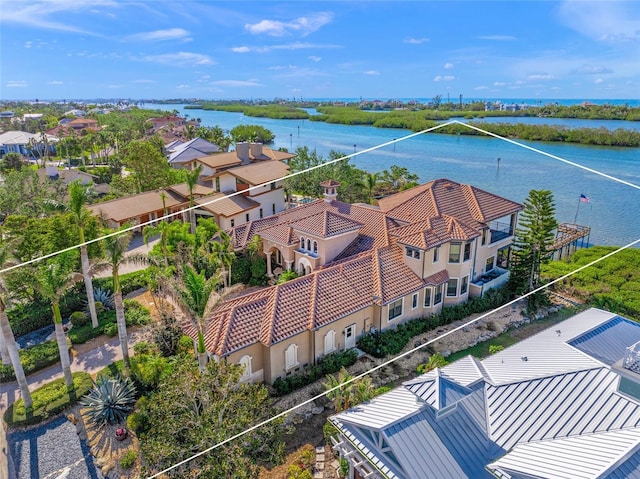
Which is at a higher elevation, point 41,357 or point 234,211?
point 234,211

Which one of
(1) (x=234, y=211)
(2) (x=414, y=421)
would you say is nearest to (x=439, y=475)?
(2) (x=414, y=421)

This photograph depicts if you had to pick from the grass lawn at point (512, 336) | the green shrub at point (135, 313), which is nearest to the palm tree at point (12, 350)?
the green shrub at point (135, 313)

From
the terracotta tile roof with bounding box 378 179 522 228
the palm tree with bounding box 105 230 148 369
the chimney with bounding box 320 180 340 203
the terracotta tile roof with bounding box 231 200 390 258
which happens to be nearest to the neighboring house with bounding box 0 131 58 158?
the terracotta tile roof with bounding box 231 200 390 258

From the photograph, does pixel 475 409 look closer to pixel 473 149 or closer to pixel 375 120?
pixel 473 149

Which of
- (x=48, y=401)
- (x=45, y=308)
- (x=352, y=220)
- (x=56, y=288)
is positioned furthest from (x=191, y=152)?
(x=48, y=401)

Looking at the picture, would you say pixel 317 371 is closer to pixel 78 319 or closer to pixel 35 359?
pixel 35 359

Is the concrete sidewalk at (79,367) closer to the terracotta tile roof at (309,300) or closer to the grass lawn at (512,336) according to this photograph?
the terracotta tile roof at (309,300)
